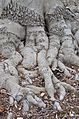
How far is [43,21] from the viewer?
20.8ft

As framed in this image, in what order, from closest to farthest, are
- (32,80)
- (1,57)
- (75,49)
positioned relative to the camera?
1. (32,80)
2. (1,57)
3. (75,49)

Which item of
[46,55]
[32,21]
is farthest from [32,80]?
[32,21]

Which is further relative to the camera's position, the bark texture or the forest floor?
the bark texture

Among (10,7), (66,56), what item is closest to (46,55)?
(66,56)

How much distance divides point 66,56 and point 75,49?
429 mm

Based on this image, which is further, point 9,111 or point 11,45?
point 11,45

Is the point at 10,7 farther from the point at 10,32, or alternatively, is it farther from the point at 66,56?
the point at 66,56

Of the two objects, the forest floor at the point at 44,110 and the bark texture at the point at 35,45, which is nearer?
the forest floor at the point at 44,110

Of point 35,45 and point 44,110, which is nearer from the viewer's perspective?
point 44,110

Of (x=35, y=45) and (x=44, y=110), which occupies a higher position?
(x=35, y=45)

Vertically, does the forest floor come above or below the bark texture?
below

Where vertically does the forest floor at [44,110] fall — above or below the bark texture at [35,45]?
A: below

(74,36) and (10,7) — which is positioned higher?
(10,7)

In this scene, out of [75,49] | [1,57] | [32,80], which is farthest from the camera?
[75,49]
